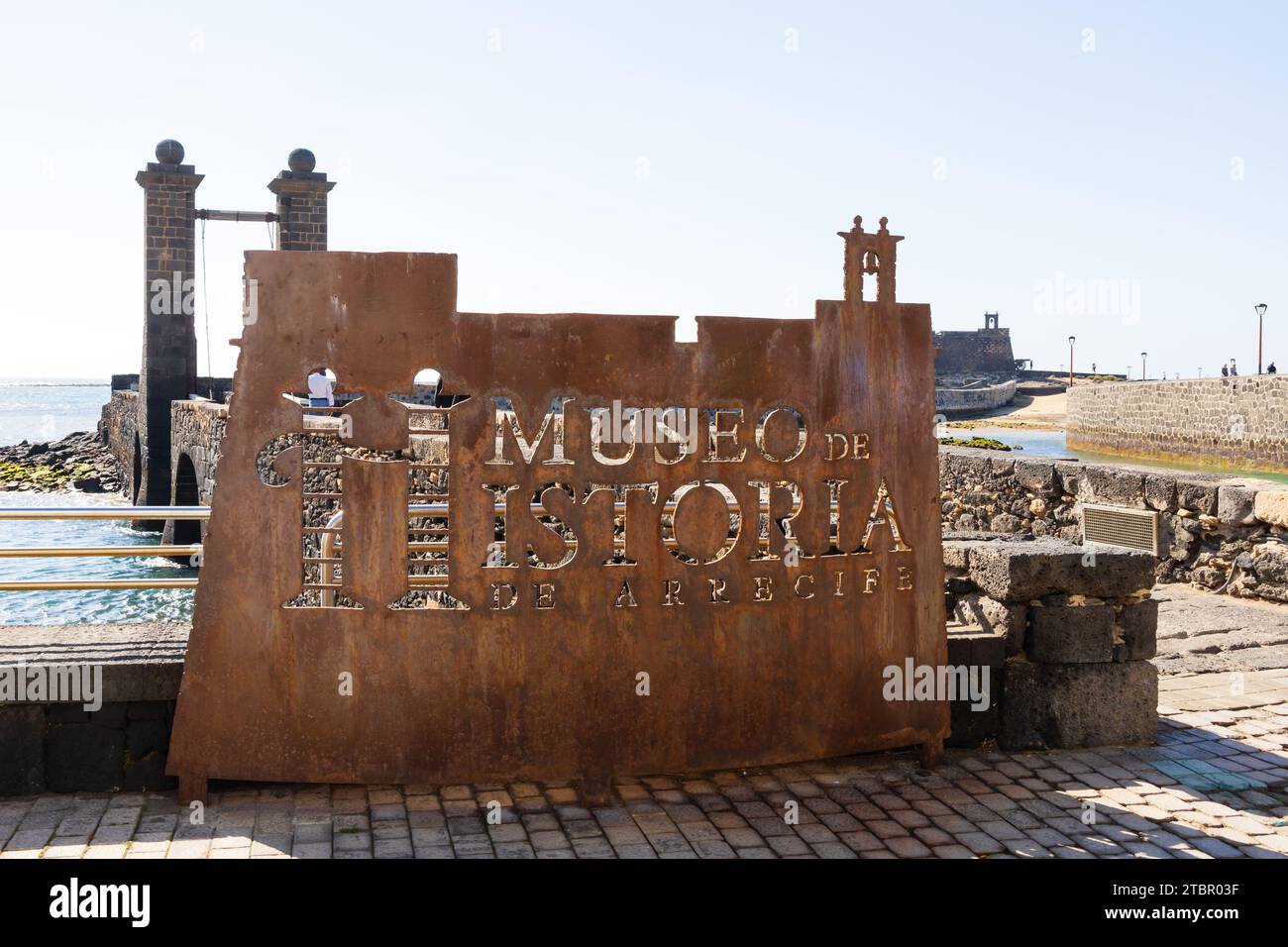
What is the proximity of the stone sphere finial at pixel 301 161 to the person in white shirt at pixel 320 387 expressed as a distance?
28.6ft

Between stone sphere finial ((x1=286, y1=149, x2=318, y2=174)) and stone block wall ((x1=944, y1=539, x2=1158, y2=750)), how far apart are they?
64.4 ft

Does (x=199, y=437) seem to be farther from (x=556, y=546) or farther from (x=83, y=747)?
(x=556, y=546)

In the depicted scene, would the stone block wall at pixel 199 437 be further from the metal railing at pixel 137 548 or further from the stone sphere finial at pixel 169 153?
the metal railing at pixel 137 548

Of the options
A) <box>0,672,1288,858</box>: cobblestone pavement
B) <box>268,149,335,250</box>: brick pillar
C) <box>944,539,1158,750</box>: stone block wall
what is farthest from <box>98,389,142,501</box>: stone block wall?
<box>944,539,1158,750</box>: stone block wall

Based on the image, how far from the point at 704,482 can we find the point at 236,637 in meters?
1.96

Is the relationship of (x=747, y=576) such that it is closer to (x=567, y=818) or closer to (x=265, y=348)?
(x=567, y=818)

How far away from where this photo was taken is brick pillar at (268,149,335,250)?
22.9 meters

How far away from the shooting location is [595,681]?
5012 mm

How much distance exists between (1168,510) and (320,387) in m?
7.00

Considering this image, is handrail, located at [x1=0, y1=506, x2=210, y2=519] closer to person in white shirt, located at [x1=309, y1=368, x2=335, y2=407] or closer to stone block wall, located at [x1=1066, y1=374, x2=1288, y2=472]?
person in white shirt, located at [x1=309, y1=368, x2=335, y2=407]

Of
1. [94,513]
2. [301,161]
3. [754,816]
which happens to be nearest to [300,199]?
[301,161]

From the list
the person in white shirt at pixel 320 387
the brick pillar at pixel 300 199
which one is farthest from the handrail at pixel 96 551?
the brick pillar at pixel 300 199

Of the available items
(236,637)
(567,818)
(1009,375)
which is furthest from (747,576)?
(1009,375)
